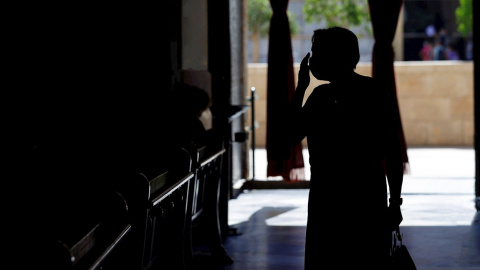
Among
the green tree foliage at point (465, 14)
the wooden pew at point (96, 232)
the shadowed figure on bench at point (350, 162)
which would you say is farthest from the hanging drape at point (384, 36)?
the green tree foliage at point (465, 14)

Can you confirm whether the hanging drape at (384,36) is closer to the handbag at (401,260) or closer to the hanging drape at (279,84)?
the hanging drape at (279,84)

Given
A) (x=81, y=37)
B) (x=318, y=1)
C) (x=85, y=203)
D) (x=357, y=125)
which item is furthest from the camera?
(x=318, y=1)

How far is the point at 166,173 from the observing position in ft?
10.1

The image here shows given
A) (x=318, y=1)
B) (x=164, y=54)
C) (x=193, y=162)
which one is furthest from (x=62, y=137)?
(x=318, y=1)

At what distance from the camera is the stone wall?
12414 mm

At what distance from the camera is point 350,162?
260 centimetres

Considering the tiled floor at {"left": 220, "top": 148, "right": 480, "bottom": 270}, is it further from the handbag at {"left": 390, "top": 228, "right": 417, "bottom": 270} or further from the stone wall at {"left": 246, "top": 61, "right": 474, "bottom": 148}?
the stone wall at {"left": 246, "top": 61, "right": 474, "bottom": 148}

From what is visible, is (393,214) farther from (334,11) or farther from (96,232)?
(334,11)

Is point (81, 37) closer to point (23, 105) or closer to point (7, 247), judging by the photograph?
point (23, 105)

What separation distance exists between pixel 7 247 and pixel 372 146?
1.39 metres

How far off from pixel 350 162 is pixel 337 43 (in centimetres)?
37

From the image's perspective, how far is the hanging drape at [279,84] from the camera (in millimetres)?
6965

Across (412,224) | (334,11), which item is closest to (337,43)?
(412,224)

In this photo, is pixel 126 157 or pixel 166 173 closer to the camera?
pixel 166 173
